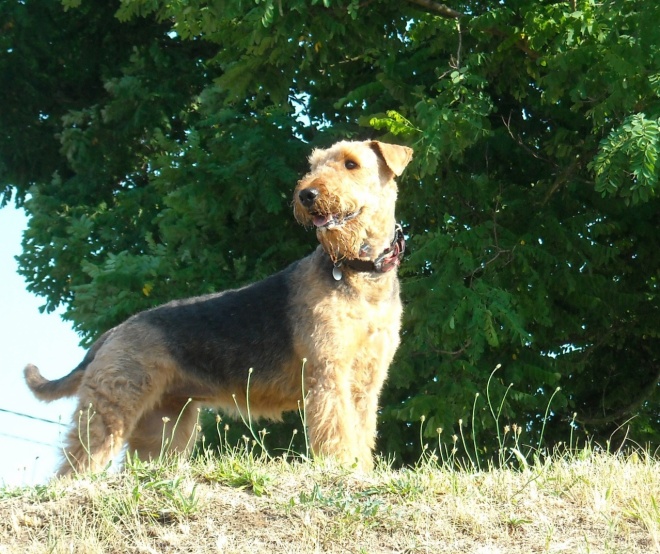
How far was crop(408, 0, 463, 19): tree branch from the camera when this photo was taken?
32.4 ft

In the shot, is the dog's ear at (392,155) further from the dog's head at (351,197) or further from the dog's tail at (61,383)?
the dog's tail at (61,383)

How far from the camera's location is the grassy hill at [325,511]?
4.34 metres

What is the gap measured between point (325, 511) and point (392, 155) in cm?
279

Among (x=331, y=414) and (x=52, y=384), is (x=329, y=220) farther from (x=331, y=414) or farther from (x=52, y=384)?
(x=52, y=384)

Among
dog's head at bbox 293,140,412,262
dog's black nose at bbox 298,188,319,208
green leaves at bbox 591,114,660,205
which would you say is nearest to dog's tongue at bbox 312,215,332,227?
dog's head at bbox 293,140,412,262

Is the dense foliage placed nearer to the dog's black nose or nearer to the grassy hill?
the dog's black nose

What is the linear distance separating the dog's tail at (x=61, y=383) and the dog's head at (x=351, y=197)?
174cm

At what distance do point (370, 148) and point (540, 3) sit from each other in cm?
344

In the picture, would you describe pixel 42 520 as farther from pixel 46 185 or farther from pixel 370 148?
pixel 46 185

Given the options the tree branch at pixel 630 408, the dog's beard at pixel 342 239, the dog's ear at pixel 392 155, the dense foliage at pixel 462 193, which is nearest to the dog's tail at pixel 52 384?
the dog's beard at pixel 342 239

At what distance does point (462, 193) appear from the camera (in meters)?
10.5

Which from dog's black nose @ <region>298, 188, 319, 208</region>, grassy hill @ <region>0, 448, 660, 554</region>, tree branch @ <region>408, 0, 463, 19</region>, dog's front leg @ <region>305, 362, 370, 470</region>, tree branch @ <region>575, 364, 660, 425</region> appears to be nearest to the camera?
grassy hill @ <region>0, 448, 660, 554</region>

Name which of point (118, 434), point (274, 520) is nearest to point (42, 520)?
point (274, 520)

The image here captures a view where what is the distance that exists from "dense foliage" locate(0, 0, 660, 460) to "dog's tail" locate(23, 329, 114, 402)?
3453 mm
